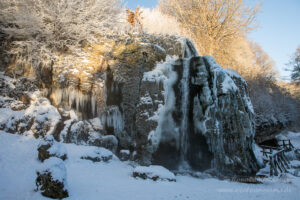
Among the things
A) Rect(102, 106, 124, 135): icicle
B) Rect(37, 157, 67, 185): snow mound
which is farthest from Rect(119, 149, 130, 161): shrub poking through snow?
Rect(37, 157, 67, 185): snow mound

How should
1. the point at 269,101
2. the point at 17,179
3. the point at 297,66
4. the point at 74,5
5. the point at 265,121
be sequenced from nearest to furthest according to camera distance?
the point at 17,179 → the point at 74,5 → the point at 265,121 → the point at 269,101 → the point at 297,66

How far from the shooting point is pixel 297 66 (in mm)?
22938

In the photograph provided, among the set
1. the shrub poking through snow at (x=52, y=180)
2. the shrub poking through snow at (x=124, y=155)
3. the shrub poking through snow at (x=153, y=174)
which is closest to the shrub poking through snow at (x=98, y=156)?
the shrub poking through snow at (x=124, y=155)

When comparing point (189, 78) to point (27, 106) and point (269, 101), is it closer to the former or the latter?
point (27, 106)

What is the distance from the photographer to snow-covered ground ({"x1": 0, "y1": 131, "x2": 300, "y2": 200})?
4.26 metres

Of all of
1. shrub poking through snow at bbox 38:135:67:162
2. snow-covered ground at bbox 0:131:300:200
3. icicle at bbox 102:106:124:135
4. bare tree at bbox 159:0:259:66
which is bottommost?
snow-covered ground at bbox 0:131:300:200

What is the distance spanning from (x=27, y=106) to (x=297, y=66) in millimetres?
26805

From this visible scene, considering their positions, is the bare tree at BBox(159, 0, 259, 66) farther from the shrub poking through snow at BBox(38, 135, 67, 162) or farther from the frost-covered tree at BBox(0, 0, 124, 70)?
the shrub poking through snow at BBox(38, 135, 67, 162)

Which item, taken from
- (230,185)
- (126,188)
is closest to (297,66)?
(230,185)

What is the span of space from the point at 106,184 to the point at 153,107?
372cm

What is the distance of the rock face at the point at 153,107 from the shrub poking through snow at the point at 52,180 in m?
3.87

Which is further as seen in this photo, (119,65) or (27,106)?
(119,65)

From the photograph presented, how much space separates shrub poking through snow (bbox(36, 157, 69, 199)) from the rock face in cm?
387

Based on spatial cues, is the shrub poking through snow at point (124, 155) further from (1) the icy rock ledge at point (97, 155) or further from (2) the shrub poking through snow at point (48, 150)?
(2) the shrub poking through snow at point (48, 150)
